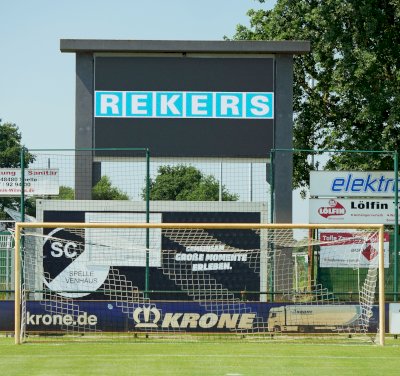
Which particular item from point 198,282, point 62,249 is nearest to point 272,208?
point 198,282

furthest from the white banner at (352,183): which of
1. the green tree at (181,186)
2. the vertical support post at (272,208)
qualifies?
the green tree at (181,186)

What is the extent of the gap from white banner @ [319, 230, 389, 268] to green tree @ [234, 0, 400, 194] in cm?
1011

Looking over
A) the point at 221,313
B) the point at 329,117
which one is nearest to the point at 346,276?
the point at 221,313

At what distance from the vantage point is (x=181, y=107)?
26219 millimetres

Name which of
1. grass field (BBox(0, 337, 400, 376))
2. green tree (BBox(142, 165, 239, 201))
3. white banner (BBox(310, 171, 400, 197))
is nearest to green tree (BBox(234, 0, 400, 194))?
green tree (BBox(142, 165, 239, 201))

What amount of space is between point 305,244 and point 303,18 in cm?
1822

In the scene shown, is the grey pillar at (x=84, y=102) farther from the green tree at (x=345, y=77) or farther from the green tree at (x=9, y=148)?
the green tree at (x=9, y=148)

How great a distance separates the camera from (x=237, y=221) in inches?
1006

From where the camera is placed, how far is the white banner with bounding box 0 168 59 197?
26.5 m

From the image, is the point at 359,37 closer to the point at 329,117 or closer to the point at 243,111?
the point at 329,117

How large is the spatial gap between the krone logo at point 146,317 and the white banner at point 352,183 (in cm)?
563

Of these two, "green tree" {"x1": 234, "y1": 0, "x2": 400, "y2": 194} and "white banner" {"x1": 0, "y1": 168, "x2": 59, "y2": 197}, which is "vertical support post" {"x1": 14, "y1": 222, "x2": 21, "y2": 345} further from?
"green tree" {"x1": 234, "y1": 0, "x2": 400, "y2": 194}

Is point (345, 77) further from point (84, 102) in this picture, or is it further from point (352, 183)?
point (84, 102)

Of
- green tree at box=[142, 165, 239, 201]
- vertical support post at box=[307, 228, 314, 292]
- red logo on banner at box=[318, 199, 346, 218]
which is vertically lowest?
vertical support post at box=[307, 228, 314, 292]
